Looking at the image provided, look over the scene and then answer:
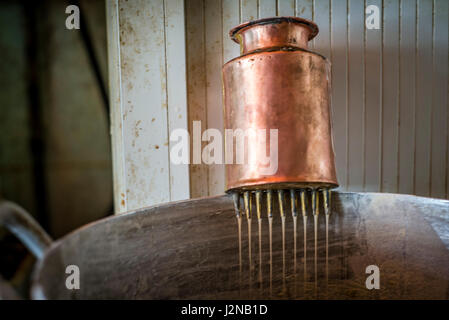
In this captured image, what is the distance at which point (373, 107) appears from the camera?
144 cm

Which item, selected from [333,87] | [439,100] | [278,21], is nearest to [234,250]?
[278,21]

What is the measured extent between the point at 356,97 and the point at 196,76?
0.73 m

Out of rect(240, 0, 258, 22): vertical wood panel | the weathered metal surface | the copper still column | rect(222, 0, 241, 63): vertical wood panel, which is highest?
rect(240, 0, 258, 22): vertical wood panel

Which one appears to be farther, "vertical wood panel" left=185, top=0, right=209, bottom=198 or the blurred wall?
the blurred wall

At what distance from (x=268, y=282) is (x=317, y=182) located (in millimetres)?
418

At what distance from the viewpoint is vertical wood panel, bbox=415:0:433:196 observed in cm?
144

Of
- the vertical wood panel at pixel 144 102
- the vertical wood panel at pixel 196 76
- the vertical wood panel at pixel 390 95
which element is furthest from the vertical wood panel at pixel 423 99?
the vertical wood panel at pixel 144 102

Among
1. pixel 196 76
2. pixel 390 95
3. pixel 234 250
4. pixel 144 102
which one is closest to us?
pixel 234 250

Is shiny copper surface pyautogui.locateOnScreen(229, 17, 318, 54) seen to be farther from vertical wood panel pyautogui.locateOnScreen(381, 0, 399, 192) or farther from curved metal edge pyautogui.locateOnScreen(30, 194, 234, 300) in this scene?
vertical wood panel pyautogui.locateOnScreen(381, 0, 399, 192)

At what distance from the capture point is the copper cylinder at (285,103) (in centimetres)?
86

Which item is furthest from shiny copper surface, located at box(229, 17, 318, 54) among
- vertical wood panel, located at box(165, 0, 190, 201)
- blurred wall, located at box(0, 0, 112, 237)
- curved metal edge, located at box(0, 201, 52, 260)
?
blurred wall, located at box(0, 0, 112, 237)

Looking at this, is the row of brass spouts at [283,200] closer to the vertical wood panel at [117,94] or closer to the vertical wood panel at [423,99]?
the vertical wood panel at [117,94]

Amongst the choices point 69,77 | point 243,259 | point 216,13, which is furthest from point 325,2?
point 69,77

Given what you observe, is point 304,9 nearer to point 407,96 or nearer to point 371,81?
point 371,81
